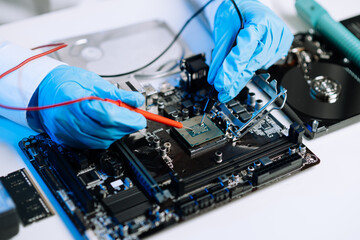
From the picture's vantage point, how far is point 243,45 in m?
2.44

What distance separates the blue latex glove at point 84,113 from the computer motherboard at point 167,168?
0.31 feet

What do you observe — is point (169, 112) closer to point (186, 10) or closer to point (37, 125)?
point (37, 125)

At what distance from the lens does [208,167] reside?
2.25 metres

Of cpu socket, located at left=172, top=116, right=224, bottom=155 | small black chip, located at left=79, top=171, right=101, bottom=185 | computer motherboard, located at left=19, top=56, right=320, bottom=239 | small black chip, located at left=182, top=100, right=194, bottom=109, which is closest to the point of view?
computer motherboard, located at left=19, top=56, right=320, bottom=239

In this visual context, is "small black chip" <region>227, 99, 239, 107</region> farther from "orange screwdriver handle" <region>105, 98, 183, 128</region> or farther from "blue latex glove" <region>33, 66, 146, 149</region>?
"blue latex glove" <region>33, 66, 146, 149</region>

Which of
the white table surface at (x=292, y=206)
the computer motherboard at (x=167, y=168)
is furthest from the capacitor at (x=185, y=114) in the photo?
the white table surface at (x=292, y=206)

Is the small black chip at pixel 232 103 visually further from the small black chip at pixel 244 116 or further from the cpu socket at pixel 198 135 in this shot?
the cpu socket at pixel 198 135

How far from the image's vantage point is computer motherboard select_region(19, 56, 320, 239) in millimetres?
2078

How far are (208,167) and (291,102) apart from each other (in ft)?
2.33

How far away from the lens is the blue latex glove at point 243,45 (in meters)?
2.44

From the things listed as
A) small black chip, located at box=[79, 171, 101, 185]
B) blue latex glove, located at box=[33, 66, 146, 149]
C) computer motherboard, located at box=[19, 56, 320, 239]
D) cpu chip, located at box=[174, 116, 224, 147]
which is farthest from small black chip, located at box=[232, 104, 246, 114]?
small black chip, located at box=[79, 171, 101, 185]

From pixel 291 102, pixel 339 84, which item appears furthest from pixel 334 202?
pixel 339 84

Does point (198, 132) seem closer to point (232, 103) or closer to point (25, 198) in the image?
point (232, 103)

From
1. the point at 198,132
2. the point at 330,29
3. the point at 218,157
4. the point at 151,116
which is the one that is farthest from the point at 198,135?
the point at 330,29
